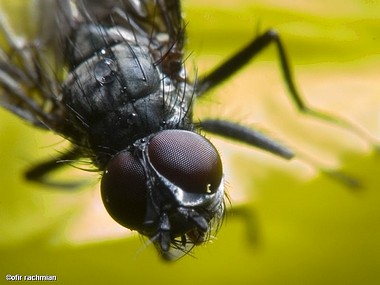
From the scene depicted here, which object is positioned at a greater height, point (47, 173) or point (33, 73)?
point (33, 73)

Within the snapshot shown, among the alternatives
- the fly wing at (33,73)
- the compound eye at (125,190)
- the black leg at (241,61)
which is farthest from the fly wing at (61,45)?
the compound eye at (125,190)

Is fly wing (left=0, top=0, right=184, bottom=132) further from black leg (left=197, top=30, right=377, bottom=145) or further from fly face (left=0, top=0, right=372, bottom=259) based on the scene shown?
black leg (left=197, top=30, right=377, bottom=145)

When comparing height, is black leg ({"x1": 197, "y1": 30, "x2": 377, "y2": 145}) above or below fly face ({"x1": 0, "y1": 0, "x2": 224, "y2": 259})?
below

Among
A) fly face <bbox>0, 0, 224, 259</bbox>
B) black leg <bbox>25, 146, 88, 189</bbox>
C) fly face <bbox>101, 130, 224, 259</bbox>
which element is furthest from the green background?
fly face <bbox>101, 130, 224, 259</bbox>

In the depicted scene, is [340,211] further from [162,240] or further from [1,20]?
[1,20]

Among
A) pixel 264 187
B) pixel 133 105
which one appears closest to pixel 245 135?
pixel 264 187

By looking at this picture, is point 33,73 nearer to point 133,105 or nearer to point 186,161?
point 133,105
